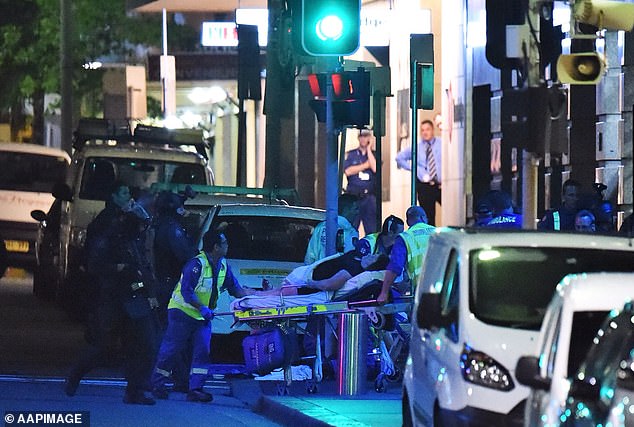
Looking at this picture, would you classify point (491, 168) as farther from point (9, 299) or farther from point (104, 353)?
point (104, 353)

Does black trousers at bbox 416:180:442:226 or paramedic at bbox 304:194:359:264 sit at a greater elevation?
paramedic at bbox 304:194:359:264

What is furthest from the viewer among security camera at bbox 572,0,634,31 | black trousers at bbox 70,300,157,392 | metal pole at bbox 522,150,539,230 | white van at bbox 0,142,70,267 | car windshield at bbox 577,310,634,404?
white van at bbox 0,142,70,267

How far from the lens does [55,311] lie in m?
27.1

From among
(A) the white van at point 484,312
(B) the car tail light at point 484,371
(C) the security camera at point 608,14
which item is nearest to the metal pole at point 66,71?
(C) the security camera at point 608,14

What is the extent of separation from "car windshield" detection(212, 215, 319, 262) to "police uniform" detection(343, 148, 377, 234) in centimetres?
828

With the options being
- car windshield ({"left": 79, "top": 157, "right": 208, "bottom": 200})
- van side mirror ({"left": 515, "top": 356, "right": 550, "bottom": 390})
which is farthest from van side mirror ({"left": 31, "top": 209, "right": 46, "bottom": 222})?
van side mirror ({"left": 515, "top": 356, "right": 550, "bottom": 390})

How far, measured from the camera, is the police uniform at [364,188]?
28.5 metres

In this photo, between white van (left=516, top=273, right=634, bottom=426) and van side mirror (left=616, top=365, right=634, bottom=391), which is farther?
white van (left=516, top=273, right=634, bottom=426)

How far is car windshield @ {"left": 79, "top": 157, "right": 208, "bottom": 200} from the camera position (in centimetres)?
2480

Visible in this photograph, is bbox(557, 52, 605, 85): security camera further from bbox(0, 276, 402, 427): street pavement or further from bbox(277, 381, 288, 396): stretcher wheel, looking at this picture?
bbox(277, 381, 288, 396): stretcher wheel

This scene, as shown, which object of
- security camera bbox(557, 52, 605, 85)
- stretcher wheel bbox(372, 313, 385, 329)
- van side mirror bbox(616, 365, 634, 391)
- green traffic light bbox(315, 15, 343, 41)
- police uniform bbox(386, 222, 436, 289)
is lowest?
stretcher wheel bbox(372, 313, 385, 329)

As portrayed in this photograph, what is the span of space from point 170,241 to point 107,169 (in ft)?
22.2

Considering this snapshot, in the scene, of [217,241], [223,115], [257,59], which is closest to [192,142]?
[257,59]

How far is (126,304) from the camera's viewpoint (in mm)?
16047
